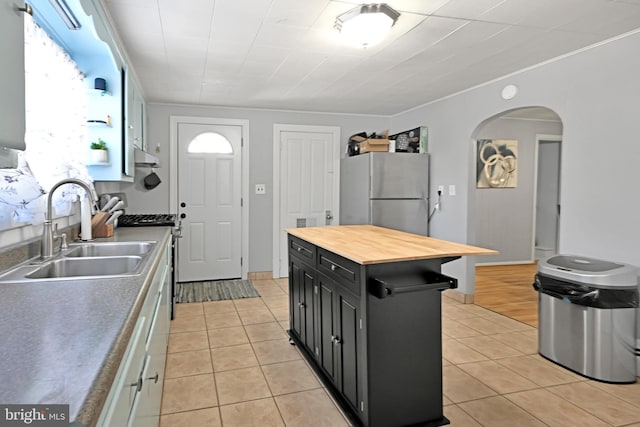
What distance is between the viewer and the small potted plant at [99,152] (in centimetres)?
284

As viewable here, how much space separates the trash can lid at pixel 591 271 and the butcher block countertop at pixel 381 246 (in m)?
0.72

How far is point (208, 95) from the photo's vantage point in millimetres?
4594

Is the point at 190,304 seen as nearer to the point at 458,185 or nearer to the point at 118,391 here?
the point at 458,185

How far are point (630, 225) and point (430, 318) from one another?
1712 mm

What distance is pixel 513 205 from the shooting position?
6.29 metres

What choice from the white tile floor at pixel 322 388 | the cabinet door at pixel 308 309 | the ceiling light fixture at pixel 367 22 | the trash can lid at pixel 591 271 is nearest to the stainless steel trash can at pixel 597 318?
the trash can lid at pixel 591 271

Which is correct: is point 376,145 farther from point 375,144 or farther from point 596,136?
point 596,136

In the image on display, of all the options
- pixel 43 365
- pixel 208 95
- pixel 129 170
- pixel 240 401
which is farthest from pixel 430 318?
pixel 208 95

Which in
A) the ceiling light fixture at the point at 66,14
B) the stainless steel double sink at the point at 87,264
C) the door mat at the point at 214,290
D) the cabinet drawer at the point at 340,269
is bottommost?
the door mat at the point at 214,290

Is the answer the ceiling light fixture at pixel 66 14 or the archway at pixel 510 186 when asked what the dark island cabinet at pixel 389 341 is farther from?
the archway at pixel 510 186

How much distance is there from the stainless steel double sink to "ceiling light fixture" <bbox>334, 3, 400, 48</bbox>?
1782 mm

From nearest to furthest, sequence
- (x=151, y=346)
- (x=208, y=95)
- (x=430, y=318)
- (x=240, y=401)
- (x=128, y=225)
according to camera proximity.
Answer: (x=151, y=346) < (x=430, y=318) < (x=240, y=401) < (x=128, y=225) < (x=208, y=95)

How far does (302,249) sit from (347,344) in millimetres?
910

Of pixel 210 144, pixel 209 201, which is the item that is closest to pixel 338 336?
pixel 209 201
